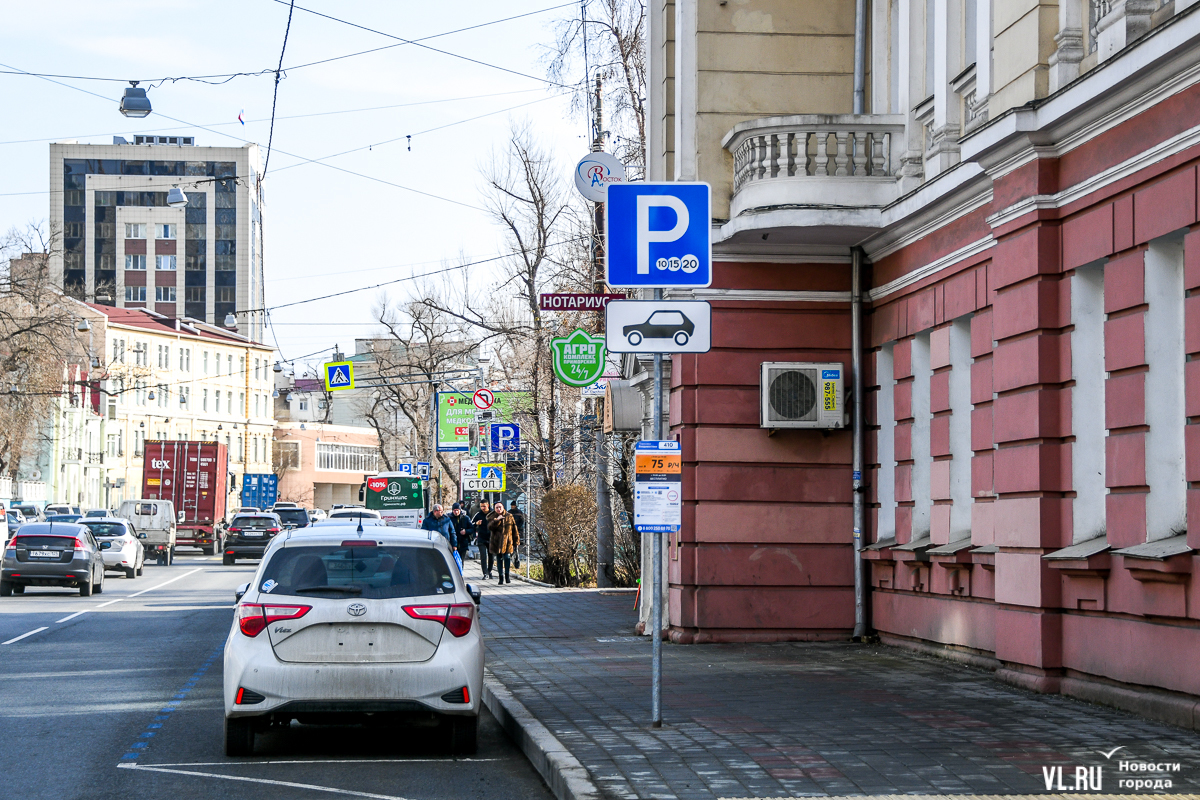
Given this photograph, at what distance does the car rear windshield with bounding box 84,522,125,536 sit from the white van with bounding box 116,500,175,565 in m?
11.6

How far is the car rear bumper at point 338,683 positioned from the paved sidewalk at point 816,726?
829mm

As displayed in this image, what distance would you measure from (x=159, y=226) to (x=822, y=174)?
115 meters

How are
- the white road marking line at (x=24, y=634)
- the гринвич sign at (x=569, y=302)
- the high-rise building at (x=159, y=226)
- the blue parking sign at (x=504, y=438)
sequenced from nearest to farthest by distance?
the white road marking line at (x=24, y=634)
the гринвич sign at (x=569, y=302)
the blue parking sign at (x=504, y=438)
the high-rise building at (x=159, y=226)

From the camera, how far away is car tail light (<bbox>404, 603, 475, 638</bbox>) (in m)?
9.49

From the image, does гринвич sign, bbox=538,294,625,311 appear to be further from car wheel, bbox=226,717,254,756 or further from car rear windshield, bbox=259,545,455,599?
car wheel, bbox=226,717,254,756

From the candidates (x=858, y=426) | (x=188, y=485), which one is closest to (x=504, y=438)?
(x=858, y=426)

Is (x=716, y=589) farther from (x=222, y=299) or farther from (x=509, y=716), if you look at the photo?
(x=222, y=299)

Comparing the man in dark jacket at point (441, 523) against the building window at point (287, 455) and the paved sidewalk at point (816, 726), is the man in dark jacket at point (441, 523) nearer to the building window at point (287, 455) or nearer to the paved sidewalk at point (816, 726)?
the paved sidewalk at point (816, 726)

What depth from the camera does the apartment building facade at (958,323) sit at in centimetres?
999

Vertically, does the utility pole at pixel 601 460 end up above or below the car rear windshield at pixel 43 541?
above

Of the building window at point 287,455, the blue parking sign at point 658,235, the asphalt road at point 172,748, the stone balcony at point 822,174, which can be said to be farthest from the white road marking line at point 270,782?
the building window at point 287,455

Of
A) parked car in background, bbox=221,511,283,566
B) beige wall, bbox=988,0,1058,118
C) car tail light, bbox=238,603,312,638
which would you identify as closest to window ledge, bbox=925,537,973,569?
beige wall, bbox=988,0,1058,118

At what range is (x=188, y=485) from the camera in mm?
59594

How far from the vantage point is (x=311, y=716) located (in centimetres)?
934
